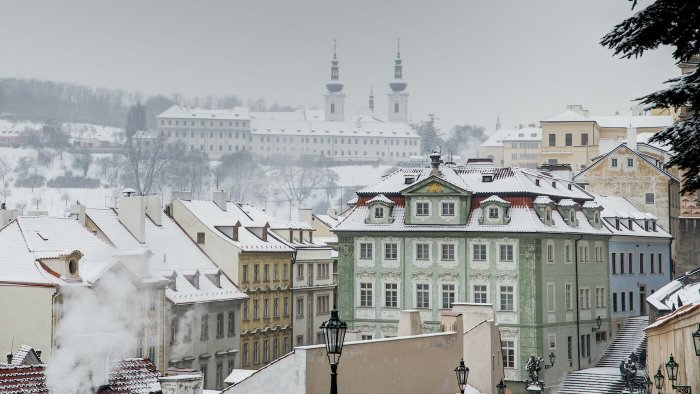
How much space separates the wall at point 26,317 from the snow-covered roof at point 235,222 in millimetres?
16509

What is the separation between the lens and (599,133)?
4341 inches

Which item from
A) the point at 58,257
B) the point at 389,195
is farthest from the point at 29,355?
the point at 389,195

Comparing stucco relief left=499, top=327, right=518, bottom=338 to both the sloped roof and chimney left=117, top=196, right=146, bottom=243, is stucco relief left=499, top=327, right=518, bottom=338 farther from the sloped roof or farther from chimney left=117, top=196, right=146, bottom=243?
the sloped roof

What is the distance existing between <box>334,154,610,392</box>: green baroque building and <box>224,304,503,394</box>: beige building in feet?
67.4

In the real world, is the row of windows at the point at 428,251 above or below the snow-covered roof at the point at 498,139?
below

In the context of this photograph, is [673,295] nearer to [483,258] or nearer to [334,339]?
[483,258]

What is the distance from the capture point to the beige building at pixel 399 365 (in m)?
20.4

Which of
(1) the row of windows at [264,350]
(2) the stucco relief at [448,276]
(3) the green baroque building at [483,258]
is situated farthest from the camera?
(1) the row of windows at [264,350]

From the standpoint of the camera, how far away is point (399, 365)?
23.3 metres

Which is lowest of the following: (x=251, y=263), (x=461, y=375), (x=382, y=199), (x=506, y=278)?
(x=461, y=375)

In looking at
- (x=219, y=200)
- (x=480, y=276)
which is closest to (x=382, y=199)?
(x=480, y=276)

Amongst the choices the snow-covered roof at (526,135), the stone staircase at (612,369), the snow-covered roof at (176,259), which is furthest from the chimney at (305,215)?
the snow-covered roof at (526,135)

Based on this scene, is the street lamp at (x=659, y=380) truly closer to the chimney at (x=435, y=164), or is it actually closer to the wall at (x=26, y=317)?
the wall at (x=26, y=317)

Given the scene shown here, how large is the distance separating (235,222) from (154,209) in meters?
4.71
